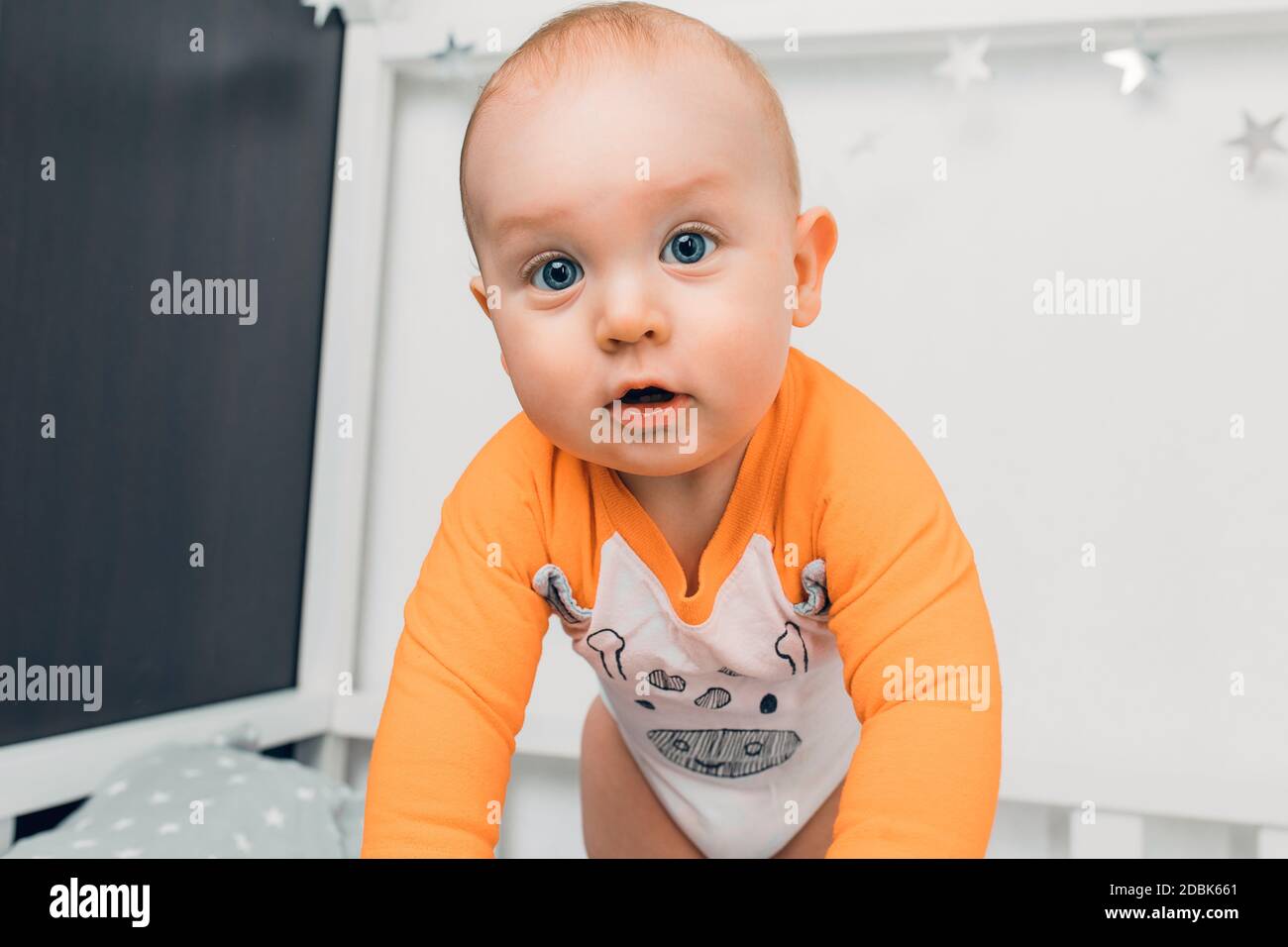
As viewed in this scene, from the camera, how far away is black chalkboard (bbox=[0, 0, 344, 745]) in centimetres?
107

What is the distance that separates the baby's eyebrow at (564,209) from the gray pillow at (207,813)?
2.32ft

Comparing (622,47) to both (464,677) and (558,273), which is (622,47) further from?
(464,677)

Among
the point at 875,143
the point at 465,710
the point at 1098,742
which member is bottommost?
the point at 1098,742

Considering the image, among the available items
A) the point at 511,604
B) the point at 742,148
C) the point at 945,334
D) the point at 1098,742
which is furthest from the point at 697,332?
the point at 1098,742

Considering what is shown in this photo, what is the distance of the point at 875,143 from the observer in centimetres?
146

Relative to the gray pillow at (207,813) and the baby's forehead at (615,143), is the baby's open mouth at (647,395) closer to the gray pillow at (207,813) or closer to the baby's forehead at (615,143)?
the baby's forehead at (615,143)

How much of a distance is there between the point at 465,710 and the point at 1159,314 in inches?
42.1

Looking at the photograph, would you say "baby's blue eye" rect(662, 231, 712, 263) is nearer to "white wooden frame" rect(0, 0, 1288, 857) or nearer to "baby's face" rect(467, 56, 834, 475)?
"baby's face" rect(467, 56, 834, 475)

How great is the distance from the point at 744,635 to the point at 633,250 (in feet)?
1.08

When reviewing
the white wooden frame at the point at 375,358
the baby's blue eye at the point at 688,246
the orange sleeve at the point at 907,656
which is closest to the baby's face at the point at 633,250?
the baby's blue eye at the point at 688,246

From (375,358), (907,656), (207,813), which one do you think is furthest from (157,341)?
(907,656)

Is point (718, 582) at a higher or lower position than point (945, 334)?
lower
